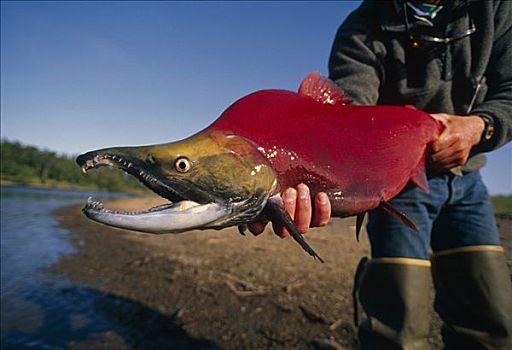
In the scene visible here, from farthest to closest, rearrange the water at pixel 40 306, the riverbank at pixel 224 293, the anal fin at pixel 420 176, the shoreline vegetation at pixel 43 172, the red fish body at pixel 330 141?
the shoreline vegetation at pixel 43 172 → the water at pixel 40 306 → the riverbank at pixel 224 293 → the anal fin at pixel 420 176 → the red fish body at pixel 330 141

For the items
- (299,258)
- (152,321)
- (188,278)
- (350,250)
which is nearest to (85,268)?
(188,278)

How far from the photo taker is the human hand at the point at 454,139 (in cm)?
224

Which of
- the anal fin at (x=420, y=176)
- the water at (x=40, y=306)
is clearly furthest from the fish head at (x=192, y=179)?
the water at (x=40, y=306)

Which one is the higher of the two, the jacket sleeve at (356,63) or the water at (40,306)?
the jacket sleeve at (356,63)

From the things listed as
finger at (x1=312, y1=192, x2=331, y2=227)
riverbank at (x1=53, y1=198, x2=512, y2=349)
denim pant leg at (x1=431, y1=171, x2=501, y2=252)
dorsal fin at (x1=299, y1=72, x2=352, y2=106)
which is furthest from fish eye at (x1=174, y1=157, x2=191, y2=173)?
riverbank at (x1=53, y1=198, x2=512, y2=349)

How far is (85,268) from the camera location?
869cm

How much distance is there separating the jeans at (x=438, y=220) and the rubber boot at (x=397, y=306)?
0.37 feet

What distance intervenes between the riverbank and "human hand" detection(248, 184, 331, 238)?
2958 mm

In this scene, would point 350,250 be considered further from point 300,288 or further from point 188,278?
point 188,278

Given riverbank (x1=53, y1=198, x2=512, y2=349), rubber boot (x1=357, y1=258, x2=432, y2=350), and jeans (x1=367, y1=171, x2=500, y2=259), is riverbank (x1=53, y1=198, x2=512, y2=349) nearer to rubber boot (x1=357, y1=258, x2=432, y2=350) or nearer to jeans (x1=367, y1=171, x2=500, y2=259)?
jeans (x1=367, y1=171, x2=500, y2=259)

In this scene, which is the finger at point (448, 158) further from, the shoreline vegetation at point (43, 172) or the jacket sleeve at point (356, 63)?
the shoreline vegetation at point (43, 172)

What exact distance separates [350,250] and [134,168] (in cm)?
888

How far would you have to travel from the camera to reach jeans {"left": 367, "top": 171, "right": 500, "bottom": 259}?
2834 millimetres

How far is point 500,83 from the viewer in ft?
9.27
